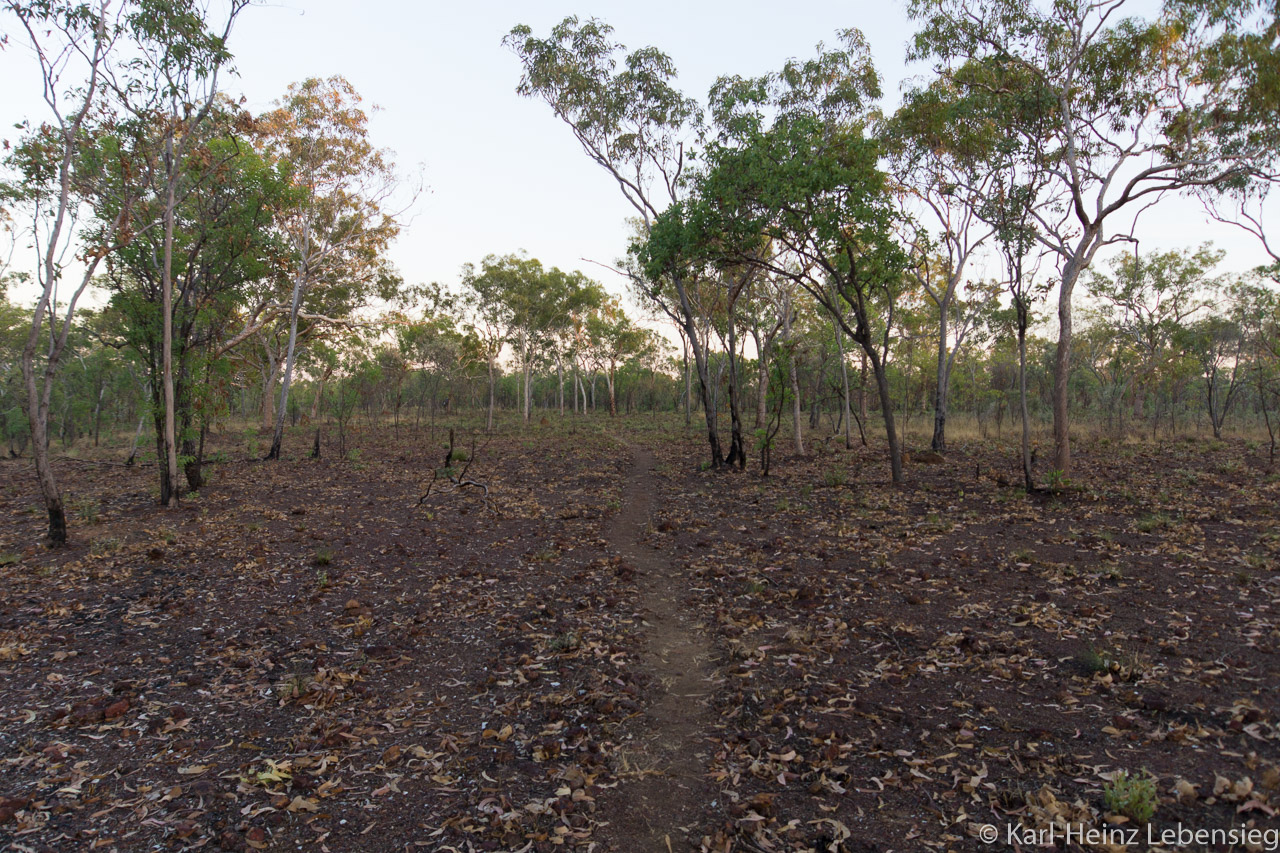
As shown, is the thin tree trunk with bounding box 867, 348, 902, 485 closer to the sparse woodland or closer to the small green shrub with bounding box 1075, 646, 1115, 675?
the sparse woodland

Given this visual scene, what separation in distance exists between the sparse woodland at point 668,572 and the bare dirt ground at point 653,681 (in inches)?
1.5

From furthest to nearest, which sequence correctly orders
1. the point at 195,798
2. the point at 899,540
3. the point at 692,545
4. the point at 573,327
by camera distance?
the point at 573,327 → the point at 692,545 → the point at 899,540 → the point at 195,798

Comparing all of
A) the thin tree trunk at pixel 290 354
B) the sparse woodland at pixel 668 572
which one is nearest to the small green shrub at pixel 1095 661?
the sparse woodland at pixel 668 572

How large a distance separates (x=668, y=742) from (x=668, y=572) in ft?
14.0

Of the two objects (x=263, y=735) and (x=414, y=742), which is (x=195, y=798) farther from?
(x=414, y=742)

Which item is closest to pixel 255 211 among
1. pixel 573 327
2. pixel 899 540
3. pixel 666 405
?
pixel 899 540

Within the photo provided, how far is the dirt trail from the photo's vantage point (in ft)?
11.4

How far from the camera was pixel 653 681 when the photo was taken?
5.32 metres

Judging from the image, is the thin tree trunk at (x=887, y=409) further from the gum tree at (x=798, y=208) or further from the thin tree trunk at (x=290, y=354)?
the thin tree trunk at (x=290, y=354)

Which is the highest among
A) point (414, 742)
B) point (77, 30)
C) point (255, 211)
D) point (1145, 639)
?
point (77, 30)

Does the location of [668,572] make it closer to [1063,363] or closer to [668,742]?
[668,742]

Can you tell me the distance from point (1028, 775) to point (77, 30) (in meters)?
14.7

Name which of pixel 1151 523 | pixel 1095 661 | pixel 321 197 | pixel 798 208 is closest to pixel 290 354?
pixel 321 197

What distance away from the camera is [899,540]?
9.20 meters
